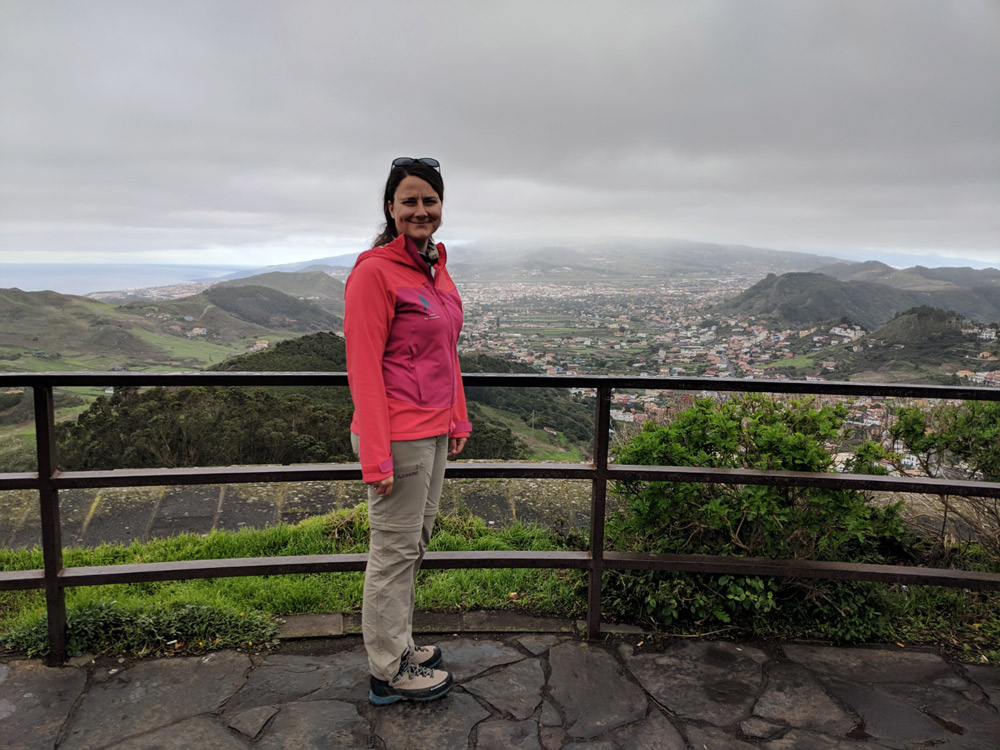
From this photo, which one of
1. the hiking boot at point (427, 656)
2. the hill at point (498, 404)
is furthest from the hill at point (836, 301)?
the hiking boot at point (427, 656)

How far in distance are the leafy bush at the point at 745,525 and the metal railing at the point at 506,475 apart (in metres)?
0.19

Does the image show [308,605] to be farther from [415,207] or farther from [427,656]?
[415,207]

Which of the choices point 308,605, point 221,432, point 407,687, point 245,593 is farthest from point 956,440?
point 221,432

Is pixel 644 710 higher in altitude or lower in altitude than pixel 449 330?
lower

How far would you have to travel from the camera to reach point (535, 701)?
243cm

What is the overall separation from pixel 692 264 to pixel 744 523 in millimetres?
23204

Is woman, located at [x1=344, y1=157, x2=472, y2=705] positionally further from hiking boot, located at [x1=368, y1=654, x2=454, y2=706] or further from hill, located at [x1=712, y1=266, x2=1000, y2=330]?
hill, located at [x1=712, y1=266, x2=1000, y2=330]

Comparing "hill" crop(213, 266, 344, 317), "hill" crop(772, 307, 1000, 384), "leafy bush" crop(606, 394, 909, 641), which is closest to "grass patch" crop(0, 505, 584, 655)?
"leafy bush" crop(606, 394, 909, 641)

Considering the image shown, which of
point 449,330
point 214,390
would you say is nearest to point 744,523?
point 449,330

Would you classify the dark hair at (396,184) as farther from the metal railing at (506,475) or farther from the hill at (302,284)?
the hill at (302,284)

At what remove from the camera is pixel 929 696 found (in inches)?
98.1

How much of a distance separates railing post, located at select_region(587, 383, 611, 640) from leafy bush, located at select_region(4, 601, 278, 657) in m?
1.44

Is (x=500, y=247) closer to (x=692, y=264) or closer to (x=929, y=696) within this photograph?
(x=692, y=264)

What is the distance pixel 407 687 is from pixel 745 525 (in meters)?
1.76
